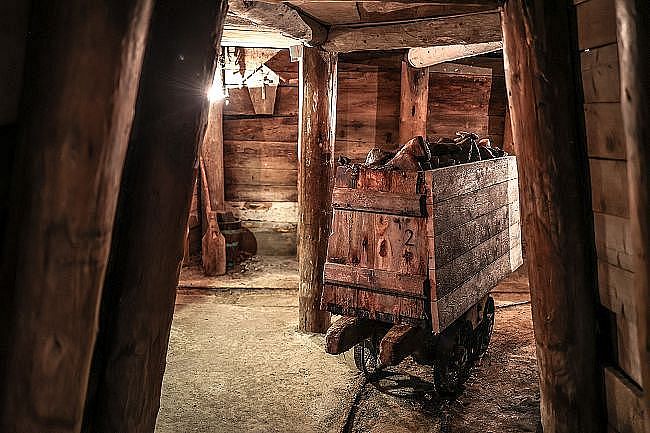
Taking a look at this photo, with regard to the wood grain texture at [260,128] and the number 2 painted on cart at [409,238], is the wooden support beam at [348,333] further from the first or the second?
the wood grain texture at [260,128]

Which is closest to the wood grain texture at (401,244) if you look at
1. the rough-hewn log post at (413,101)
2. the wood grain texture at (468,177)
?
the wood grain texture at (468,177)

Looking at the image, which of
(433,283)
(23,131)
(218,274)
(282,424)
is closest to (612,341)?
(433,283)

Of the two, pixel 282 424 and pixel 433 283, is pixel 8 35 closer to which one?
pixel 433 283

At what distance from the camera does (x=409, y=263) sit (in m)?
3.82

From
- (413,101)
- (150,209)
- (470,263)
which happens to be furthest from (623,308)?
(413,101)

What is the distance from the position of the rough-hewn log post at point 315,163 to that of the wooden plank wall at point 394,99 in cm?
221

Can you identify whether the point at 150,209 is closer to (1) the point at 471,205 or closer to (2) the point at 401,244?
(2) the point at 401,244

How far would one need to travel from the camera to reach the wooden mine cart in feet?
12.4

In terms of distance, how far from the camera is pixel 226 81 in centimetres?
721

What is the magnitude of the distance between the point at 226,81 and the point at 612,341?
5.81 m

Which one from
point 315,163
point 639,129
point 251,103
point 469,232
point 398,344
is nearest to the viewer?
point 639,129

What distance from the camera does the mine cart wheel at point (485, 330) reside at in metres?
4.95

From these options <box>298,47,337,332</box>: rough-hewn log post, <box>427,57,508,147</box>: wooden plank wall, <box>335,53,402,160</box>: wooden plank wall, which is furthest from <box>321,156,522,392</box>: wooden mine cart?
<box>427,57,508,147</box>: wooden plank wall

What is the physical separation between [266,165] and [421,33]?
352 centimetres
